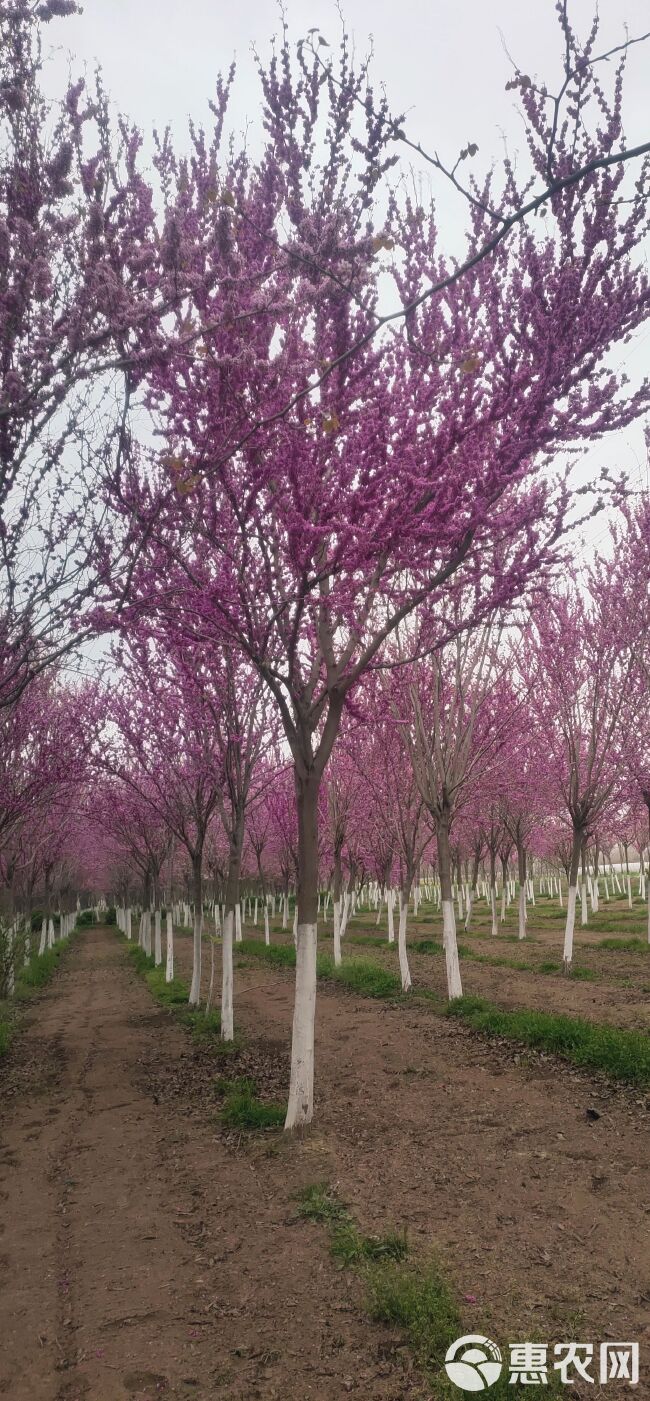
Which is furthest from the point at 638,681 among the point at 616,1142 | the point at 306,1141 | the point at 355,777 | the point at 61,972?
the point at 61,972

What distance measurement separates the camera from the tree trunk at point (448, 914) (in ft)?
41.3

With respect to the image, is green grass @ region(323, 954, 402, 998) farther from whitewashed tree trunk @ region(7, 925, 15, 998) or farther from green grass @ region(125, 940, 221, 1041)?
whitewashed tree trunk @ region(7, 925, 15, 998)

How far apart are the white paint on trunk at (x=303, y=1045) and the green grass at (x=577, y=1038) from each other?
3.57 meters

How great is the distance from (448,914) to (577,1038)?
11.1 ft

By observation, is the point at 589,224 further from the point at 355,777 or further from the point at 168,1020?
the point at 355,777

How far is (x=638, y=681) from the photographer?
16500mm

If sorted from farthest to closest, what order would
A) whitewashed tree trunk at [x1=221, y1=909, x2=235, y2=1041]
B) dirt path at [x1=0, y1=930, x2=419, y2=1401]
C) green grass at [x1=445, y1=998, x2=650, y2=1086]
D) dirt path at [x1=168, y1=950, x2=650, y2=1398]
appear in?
1. whitewashed tree trunk at [x1=221, y1=909, x2=235, y2=1041]
2. green grass at [x1=445, y1=998, x2=650, y2=1086]
3. dirt path at [x1=168, y1=950, x2=650, y2=1398]
4. dirt path at [x1=0, y1=930, x2=419, y2=1401]

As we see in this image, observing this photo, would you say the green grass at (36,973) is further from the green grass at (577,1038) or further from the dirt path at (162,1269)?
the green grass at (577,1038)

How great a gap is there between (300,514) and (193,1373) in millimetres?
5990

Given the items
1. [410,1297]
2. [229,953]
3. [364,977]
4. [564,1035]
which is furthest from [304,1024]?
[364,977]

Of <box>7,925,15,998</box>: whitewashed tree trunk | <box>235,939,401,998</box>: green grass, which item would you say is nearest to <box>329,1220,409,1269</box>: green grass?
<box>235,939,401,998</box>: green grass

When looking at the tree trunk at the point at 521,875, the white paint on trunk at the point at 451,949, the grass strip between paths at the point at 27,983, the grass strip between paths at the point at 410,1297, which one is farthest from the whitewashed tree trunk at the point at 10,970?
the tree trunk at the point at 521,875

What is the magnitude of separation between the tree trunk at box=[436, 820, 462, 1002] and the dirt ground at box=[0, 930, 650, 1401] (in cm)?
214

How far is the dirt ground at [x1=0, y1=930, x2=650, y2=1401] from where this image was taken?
13.2ft
